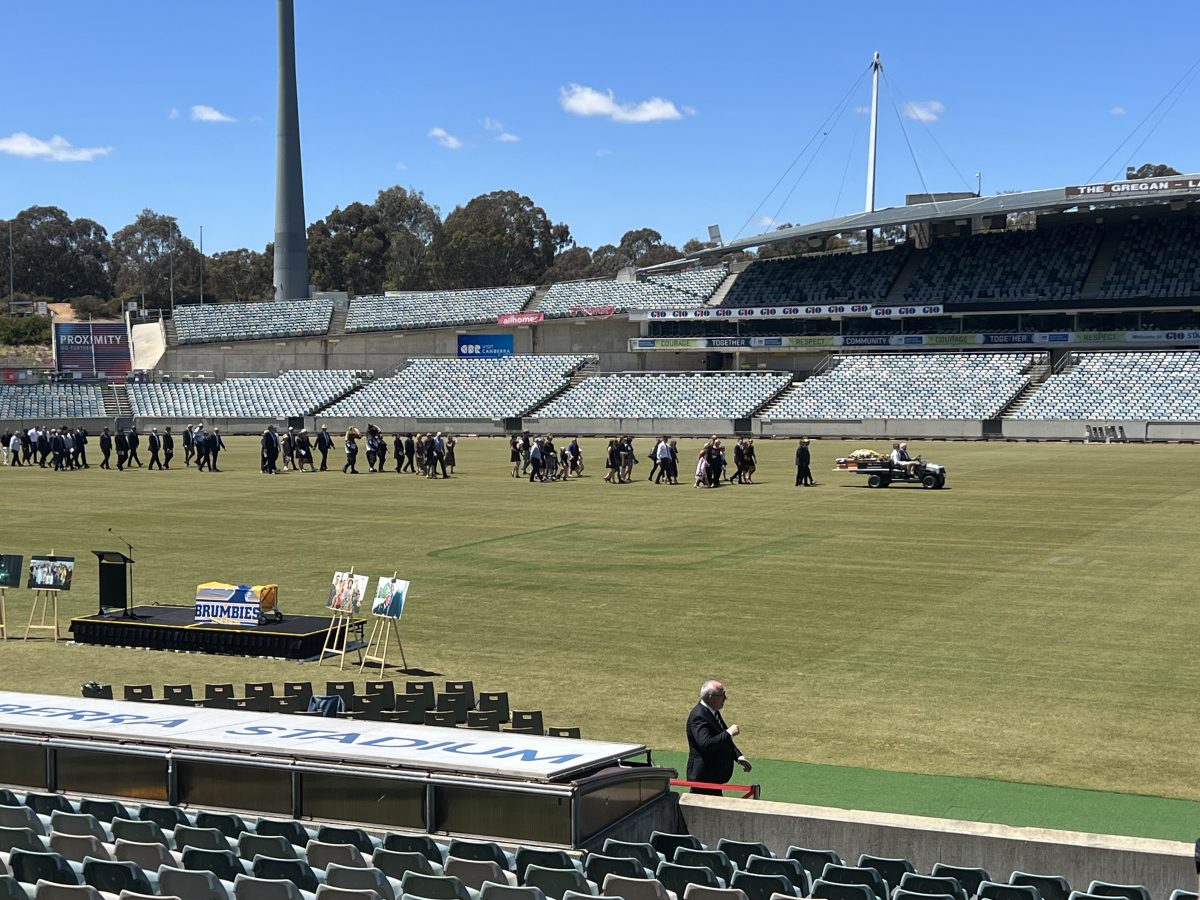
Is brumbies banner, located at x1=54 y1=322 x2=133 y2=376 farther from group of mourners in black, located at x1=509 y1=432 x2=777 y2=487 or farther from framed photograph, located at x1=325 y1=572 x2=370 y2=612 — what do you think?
framed photograph, located at x1=325 y1=572 x2=370 y2=612

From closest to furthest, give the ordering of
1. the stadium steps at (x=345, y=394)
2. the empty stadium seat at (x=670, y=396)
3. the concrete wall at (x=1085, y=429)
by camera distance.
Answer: the concrete wall at (x=1085, y=429), the empty stadium seat at (x=670, y=396), the stadium steps at (x=345, y=394)

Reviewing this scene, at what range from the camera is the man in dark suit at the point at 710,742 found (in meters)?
10.1

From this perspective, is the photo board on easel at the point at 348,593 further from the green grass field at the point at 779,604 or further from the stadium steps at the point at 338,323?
the stadium steps at the point at 338,323

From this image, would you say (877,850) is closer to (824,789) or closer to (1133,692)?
(824,789)

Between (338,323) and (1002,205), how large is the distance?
154ft

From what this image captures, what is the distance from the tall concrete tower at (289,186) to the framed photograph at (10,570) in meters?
80.3

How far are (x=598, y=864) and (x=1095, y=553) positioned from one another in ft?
61.5

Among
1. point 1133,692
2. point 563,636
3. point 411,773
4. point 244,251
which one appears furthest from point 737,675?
point 244,251

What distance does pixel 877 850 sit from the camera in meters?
8.52

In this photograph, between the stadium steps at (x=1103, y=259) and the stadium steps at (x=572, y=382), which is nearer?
the stadium steps at (x=1103, y=259)

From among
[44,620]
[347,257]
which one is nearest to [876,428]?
[44,620]

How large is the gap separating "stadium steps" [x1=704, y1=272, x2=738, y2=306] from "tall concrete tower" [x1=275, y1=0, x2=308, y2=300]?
31.5 m

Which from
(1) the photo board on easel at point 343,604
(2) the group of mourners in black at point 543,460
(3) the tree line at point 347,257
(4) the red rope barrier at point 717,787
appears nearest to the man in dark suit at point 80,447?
(2) the group of mourners in black at point 543,460

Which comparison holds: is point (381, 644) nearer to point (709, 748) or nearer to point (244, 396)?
point (709, 748)
